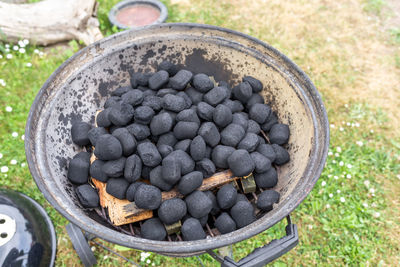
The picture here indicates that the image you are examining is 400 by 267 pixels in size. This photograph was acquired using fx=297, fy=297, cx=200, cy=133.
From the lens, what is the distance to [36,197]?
9.26ft

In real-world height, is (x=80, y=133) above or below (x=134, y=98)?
below

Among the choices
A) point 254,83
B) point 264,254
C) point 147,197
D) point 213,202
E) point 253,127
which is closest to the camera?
point 264,254

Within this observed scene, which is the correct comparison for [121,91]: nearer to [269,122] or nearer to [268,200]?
[269,122]

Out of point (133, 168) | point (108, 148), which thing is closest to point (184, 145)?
point (133, 168)

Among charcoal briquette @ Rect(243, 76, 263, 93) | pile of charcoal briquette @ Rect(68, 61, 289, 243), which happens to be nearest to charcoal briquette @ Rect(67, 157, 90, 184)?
pile of charcoal briquette @ Rect(68, 61, 289, 243)

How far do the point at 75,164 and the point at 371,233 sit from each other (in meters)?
2.57

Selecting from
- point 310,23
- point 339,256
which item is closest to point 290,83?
point 339,256

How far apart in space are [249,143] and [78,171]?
3.33ft

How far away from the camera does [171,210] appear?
1568 millimetres

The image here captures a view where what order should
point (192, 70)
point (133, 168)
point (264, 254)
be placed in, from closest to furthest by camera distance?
point (264, 254)
point (133, 168)
point (192, 70)

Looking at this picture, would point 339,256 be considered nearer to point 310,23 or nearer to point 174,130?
point 174,130

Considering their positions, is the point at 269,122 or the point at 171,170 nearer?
the point at 171,170

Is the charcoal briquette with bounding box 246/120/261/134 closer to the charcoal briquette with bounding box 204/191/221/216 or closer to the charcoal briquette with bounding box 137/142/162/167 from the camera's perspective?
the charcoal briquette with bounding box 204/191/221/216

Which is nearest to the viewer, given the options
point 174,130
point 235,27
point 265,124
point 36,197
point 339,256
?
point 174,130
